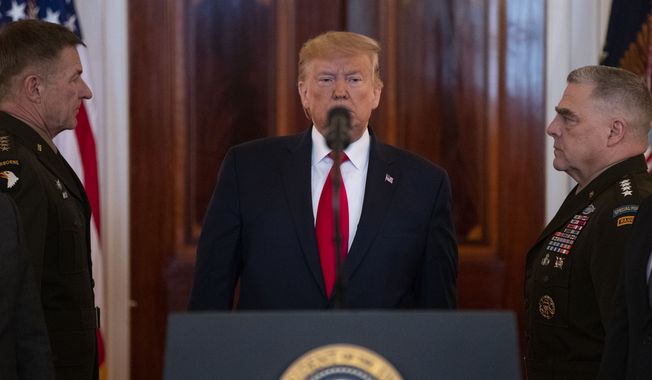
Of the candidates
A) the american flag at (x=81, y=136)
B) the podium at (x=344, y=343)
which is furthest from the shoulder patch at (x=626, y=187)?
the american flag at (x=81, y=136)

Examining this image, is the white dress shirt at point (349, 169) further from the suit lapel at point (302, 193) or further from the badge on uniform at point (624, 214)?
the badge on uniform at point (624, 214)

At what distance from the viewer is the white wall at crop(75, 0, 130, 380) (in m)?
4.17

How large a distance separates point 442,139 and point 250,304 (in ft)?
5.68

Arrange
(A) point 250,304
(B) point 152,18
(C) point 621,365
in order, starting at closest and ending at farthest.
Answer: (C) point 621,365 → (A) point 250,304 → (B) point 152,18

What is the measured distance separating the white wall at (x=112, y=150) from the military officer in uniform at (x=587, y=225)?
6.41 ft

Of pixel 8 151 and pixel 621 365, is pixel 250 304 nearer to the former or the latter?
pixel 8 151

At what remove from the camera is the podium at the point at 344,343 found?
1.38 metres

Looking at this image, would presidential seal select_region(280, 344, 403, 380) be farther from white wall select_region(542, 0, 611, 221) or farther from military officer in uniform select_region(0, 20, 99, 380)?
white wall select_region(542, 0, 611, 221)

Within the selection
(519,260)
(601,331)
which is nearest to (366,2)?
(519,260)

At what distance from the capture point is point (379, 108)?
4.26 m

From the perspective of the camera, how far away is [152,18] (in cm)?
421

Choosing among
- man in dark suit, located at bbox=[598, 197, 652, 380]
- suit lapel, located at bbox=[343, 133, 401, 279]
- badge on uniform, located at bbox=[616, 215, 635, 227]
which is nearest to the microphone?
man in dark suit, located at bbox=[598, 197, 652, 380]

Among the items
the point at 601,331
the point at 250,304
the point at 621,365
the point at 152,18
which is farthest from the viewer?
the point at 152,18

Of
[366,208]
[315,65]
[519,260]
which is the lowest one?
[519,260]
